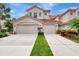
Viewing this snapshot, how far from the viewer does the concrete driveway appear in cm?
809

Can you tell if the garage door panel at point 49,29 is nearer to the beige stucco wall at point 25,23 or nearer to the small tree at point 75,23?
the beige stucco wall at point 25,23

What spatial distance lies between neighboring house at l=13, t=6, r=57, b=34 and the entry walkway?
396 millimetres

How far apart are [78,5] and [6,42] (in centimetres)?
327

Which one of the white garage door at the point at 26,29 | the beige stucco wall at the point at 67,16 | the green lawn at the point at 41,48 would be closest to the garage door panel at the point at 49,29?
the green lawn at the point at 41,48

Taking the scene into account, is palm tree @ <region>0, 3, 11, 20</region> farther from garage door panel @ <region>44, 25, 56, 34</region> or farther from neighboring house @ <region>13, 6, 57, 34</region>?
garage door panel @ <region>44, 25, 56, 34</region>

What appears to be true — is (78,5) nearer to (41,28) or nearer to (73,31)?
(73,31)

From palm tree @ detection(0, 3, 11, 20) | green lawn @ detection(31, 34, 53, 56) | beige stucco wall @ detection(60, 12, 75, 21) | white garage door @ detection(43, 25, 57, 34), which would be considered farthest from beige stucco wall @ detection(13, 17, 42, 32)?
beige stucco wall @ detection(60, 12, 75, 21)

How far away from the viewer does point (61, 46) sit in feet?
30.0

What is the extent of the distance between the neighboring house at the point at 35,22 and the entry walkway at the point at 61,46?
0.40 m

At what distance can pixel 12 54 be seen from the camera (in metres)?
7.82

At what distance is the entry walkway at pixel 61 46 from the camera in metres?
8.00

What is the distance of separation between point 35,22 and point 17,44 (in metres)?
1.57

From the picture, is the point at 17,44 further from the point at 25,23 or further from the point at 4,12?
the point at 25,23

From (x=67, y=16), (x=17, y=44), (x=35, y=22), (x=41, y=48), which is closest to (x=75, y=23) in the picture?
(x=67, y=16)
